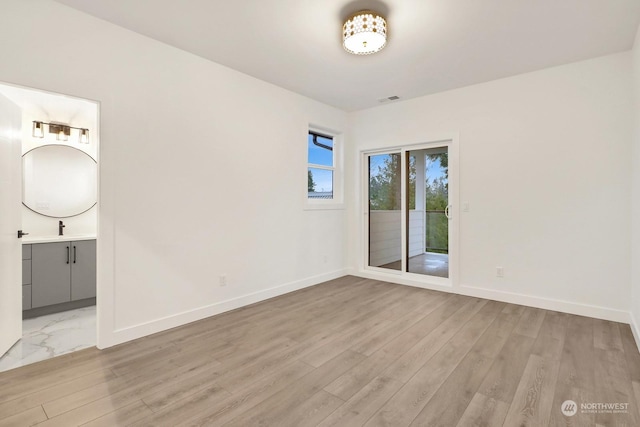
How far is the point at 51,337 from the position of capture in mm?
2877

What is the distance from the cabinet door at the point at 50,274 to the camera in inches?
134

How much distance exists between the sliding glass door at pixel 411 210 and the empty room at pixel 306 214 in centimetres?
5

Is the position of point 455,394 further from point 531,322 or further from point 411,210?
point 411,210

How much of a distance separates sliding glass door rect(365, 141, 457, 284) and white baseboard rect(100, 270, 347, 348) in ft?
4.47

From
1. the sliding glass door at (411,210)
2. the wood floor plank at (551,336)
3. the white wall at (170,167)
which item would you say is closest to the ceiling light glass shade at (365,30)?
the white wall at (170,167)

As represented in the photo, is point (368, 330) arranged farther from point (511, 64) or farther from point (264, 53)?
point (511, 64)

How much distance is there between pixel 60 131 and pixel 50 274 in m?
1.83

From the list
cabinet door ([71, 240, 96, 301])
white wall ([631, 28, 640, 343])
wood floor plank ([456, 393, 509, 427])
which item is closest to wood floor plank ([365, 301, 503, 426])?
wood floor plank ([456, 393, 509, 427])

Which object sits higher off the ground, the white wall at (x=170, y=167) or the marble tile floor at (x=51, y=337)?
the white wall at (x=170, y=167)

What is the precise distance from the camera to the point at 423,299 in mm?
3949

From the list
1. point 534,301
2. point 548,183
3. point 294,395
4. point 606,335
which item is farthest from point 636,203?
point 294,395

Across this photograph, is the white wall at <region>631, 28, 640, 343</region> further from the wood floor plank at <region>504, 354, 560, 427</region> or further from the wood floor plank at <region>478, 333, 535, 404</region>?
the wood floor plank at <region>504, 354, 560, 427</region>

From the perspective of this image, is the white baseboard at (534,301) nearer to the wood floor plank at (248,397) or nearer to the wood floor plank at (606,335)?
the wood floor plank at (606,335)

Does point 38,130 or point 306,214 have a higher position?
point 38,130
